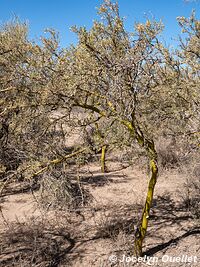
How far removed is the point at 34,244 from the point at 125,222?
98.8 inches

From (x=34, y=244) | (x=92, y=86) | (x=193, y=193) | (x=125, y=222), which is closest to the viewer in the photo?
(x=92, y=86)

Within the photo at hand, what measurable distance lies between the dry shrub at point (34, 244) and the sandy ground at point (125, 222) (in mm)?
254

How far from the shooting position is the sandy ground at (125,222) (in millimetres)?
6344

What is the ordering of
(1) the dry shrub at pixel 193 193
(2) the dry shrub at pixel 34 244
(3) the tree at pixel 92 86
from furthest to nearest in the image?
(1) the dry shrub at pixel 193 193 → (2) the dry shrub at pixel 34 244 → (3) the tree at pixel 92 86

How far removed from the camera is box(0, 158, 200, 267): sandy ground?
6.34m

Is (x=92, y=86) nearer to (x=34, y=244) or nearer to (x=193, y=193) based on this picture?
(x=34, y=244)

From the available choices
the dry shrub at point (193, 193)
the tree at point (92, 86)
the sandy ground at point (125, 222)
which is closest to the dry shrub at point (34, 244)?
the sandy ground at point (125, 222)

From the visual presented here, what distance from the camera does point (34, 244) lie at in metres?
6.58

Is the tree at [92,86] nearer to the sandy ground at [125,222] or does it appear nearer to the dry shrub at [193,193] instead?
the sandy ground at [125,222]

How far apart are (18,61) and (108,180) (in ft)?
23.1

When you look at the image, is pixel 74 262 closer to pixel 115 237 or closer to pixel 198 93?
pixel 115 237

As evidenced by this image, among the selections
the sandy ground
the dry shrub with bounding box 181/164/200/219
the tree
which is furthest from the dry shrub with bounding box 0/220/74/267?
the dry shrub with bounding box 181/164/200/219

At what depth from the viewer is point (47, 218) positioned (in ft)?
27.8

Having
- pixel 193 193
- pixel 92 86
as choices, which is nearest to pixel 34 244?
pixel 92 86
